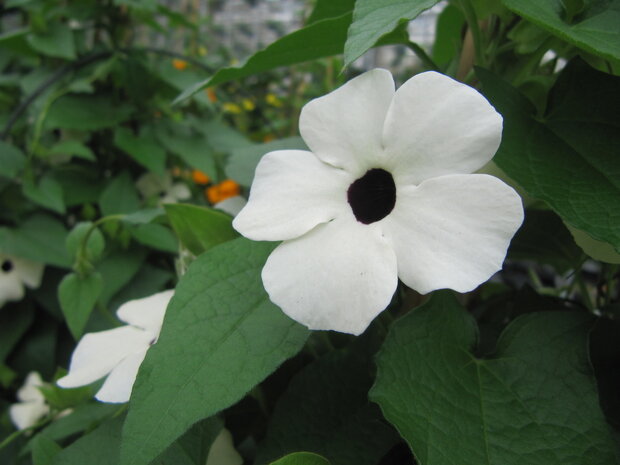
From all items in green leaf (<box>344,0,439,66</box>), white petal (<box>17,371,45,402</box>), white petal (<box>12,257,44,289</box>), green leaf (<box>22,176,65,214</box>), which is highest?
green leaf (<box>344,0,439,66</box>)

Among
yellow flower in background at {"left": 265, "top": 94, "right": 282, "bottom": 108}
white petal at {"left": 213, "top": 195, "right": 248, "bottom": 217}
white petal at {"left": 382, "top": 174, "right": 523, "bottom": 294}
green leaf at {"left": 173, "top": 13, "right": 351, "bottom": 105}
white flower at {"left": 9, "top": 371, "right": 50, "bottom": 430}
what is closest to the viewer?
white petal at {"left": 382, "top": 174, "right": 523, "bottom": 294}

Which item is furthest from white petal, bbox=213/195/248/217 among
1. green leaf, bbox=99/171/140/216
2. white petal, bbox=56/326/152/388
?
green leaf, bbox=99/171/140/216

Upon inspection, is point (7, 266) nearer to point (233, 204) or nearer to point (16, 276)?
point (16, 276)

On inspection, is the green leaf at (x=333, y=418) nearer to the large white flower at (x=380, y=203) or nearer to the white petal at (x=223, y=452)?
the white petal at (x=223, y=452)

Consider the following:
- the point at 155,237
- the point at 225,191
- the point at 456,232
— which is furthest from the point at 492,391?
the point at 225,191

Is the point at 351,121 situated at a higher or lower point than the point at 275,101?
higher

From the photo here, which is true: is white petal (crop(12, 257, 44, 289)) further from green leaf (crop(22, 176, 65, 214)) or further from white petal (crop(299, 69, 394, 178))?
white petal (crop(299, 69, 394, 178))
